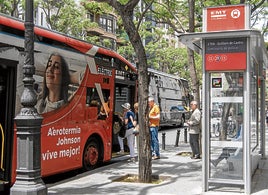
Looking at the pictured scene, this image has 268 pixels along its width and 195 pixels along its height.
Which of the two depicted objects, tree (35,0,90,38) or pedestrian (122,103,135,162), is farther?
tree (35,0,90,38)

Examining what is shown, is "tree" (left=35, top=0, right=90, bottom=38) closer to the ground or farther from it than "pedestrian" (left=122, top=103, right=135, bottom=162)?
farther from it

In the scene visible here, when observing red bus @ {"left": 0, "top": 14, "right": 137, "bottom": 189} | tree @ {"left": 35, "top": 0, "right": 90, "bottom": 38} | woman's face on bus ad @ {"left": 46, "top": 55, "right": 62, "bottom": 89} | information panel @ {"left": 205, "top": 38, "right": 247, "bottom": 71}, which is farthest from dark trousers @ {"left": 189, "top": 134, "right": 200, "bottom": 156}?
tree @ {"left": 35, "top": 0, "right": 90, "bottom": 38}

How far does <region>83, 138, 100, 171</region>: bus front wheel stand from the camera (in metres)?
10.6

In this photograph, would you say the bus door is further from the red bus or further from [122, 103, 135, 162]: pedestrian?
[122, 103, 135, 162]: pedestrian

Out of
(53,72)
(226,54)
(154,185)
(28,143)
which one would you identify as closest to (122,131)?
(154,185)

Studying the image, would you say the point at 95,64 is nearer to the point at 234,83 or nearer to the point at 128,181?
the point at 128,181

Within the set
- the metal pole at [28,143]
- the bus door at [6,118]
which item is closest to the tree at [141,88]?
the bus door at [6,118]

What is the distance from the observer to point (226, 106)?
8.15 meters

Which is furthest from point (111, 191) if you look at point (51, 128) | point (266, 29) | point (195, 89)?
point (266, 29)

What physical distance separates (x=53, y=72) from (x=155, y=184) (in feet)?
10.8

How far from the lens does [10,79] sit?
7633 mm

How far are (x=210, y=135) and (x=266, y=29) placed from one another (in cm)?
1278

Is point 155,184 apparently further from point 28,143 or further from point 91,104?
point 28,143

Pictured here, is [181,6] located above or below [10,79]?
above
